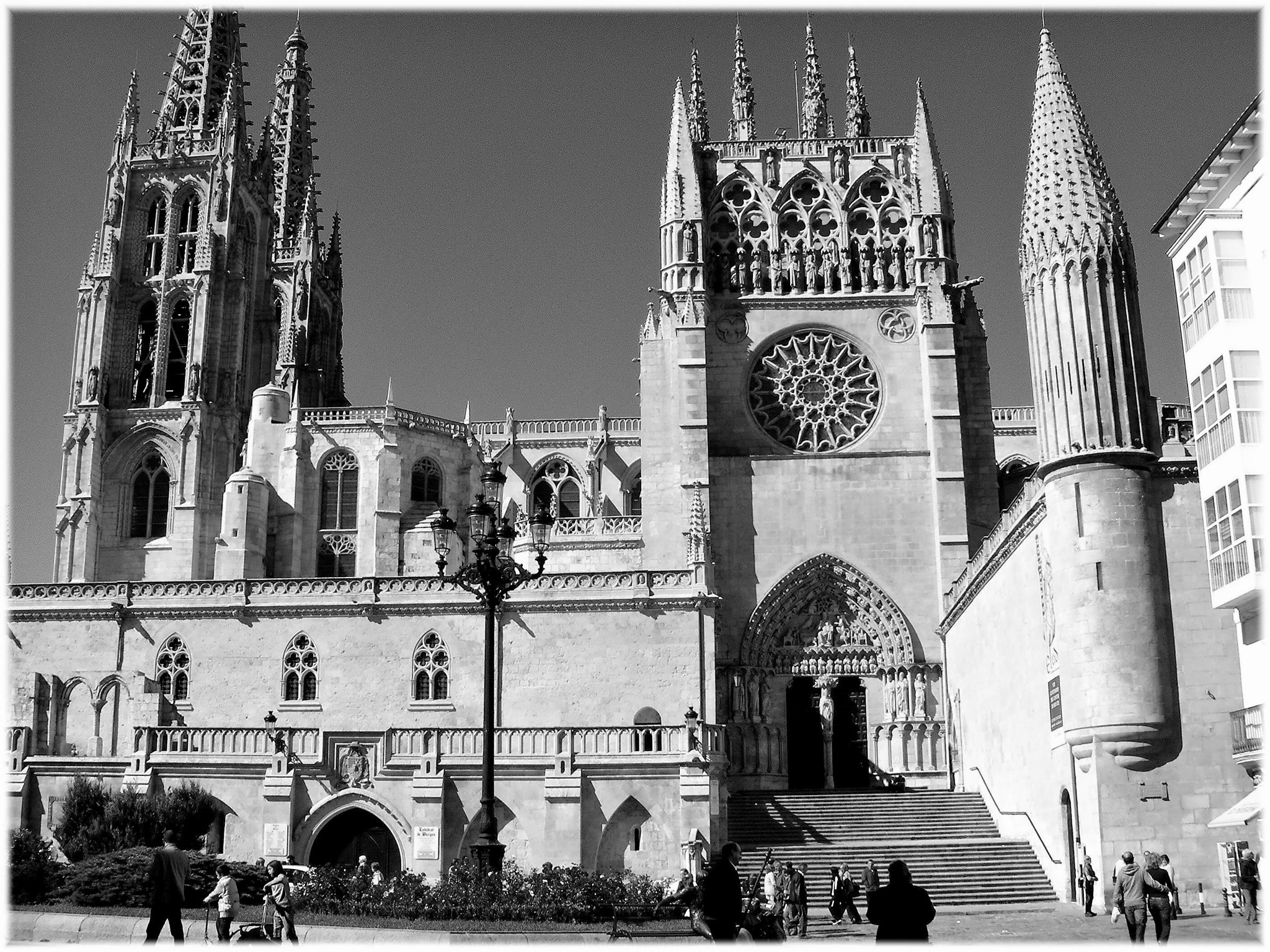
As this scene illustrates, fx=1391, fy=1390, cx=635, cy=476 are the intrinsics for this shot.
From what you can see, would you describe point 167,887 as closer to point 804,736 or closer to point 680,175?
point 804,736

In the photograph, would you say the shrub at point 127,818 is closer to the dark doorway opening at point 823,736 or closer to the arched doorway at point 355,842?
the arched doorway at point 355,842

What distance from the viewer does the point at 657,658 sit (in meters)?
33.1

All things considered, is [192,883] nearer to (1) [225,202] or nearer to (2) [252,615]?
(2) [252,615]

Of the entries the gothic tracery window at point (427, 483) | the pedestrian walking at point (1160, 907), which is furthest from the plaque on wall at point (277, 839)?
the gothic tracery window at point (427, 483)

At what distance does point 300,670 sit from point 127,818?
22.5ft

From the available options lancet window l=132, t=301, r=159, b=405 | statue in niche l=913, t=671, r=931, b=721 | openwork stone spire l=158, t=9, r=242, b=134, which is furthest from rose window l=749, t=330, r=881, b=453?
openwork stone spire l=158, t=9, r=242, b=134

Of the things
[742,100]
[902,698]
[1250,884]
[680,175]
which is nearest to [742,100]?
[742,100]

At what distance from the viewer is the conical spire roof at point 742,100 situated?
5191 centimetres

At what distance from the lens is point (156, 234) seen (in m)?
62.2

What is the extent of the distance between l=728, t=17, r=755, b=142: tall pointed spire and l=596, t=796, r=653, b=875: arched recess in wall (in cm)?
3033

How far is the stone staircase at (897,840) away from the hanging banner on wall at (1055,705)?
3901mm

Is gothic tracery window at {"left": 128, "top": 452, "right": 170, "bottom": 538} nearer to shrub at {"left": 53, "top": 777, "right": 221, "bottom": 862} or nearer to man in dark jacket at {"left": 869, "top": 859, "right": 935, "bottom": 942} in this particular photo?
shrub at {"left": 53, "top": 777, "right": 221, "bottom": 862}

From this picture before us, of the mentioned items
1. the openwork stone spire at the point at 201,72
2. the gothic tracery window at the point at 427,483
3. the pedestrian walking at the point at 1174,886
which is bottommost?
the pedestrian walking at the point at 1174,886

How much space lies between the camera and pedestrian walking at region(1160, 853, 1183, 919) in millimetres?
19656
